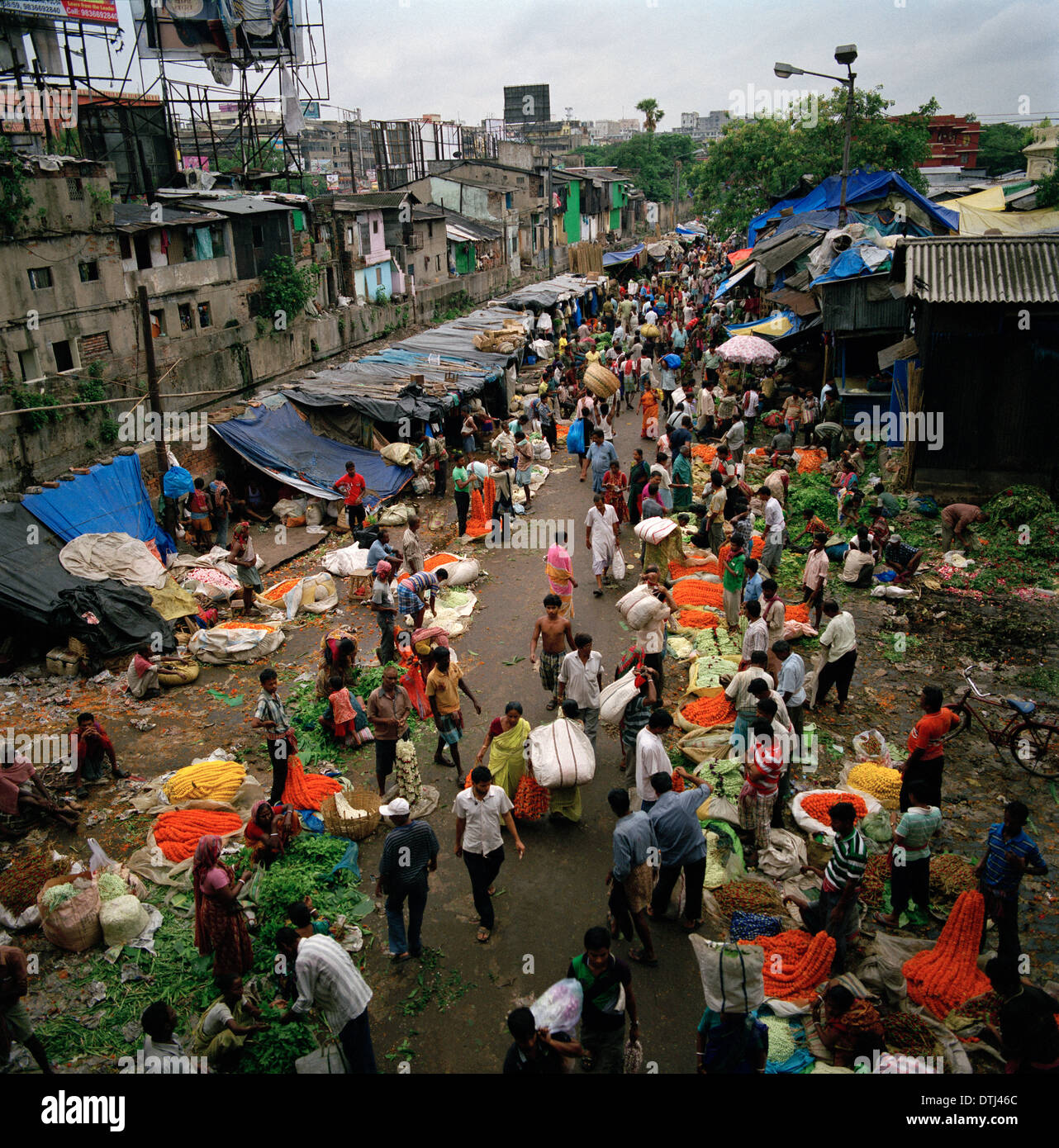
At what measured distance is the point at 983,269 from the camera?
541 inches

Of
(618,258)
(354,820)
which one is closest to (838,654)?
(354,820)

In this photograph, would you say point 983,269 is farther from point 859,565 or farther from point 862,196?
point 862,196

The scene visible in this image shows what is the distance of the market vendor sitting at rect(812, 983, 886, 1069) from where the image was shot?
5.14m

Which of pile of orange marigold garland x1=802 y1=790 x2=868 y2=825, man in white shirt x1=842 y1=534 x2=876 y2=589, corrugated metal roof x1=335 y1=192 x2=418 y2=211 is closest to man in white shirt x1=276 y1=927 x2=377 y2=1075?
pile of orange marigold garland x1=802 y1=790 x2=868 y2=825

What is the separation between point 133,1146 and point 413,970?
96.9 inches

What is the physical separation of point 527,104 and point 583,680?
106m

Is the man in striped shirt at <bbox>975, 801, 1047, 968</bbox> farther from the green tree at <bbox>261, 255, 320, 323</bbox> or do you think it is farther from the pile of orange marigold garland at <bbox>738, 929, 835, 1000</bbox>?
the green tree at <bbox>261, 255, 320, 323</bbox>

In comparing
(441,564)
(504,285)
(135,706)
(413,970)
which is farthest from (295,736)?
(504,285)

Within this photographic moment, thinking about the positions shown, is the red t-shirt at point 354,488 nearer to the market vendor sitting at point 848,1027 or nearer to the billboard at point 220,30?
the market vendor sitting at point 848,1027

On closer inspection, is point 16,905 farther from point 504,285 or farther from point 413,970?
point 504,285

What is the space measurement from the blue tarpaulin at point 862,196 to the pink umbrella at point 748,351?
21.2 feet

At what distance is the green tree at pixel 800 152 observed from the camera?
95.9 feet

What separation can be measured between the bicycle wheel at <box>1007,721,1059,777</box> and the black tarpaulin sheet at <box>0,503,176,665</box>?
9703 mm

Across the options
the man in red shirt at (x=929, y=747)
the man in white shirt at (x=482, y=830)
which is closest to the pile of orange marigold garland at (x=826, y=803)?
the man in red shirt at (x=929, y=747)
